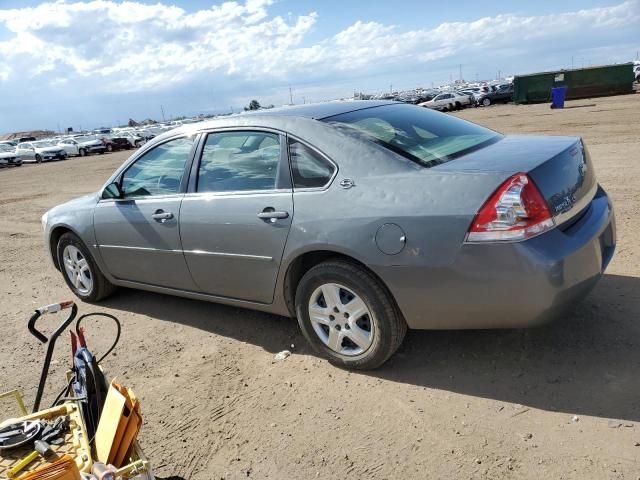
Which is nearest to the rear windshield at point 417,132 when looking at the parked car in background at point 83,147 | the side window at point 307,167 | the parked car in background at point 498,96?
the side window at point 307,167

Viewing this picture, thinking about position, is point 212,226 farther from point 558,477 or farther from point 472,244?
point 558,477

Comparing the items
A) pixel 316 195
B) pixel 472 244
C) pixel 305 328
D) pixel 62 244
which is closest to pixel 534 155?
pixel 472 244

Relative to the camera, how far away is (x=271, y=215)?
3490mm

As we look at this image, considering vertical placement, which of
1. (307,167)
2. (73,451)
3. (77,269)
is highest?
(307,167)

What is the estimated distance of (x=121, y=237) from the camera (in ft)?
15.0

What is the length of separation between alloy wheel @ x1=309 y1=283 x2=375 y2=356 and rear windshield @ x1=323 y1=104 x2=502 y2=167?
92 cm

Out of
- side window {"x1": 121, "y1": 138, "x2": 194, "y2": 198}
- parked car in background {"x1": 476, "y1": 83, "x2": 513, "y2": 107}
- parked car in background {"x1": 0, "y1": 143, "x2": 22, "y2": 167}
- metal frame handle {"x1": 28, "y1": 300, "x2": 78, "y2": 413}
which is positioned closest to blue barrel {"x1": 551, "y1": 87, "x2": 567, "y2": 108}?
parked car in background {"x1": 476, "y1": 83, "x2": 513, "y2": 107}

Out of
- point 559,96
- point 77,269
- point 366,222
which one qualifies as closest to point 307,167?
point 366,222

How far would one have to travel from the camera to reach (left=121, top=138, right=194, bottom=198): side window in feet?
13.9

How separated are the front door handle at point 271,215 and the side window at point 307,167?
20 cm

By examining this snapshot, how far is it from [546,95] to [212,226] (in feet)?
120

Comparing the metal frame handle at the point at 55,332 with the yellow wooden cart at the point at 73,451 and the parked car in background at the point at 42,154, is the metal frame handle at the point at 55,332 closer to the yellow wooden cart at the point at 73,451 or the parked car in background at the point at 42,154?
the yellow wooden cart at the point at 73,451

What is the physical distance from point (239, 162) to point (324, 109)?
2.38ft

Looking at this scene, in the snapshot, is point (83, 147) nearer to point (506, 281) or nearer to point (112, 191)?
point (112, 191)
